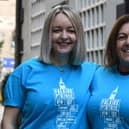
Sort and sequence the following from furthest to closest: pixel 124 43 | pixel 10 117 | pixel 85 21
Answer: pixel 85 21 → pixel 10 117 → pixel 124 43

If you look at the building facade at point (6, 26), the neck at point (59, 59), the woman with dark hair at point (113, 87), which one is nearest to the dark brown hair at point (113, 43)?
the woman with dark hair at point (113, 87)

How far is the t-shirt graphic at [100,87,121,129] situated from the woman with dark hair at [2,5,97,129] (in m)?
0.12

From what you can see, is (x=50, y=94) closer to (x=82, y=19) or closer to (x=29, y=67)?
(x=29, y=67)

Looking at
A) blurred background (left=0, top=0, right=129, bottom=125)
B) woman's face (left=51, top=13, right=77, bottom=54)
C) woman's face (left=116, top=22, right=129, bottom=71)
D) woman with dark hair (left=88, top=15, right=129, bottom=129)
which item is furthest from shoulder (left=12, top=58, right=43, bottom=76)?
blurred background (left=0, top=0, right=129, bottom=125)

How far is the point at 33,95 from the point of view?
2.97m

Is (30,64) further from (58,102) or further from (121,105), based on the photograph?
(121,105)

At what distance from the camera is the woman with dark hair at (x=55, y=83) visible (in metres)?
2.94

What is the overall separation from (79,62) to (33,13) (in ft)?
20.1

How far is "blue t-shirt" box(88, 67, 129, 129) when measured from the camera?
284 centimetres

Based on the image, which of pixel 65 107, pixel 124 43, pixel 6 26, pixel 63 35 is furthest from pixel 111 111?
pixel 6 26

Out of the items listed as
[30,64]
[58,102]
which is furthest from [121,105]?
[30,64]

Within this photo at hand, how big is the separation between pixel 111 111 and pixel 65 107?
0.77 feet

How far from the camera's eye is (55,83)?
298 cm

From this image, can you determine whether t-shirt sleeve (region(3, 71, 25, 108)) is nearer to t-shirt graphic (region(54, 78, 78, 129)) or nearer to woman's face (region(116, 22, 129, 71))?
t-shirt graphic (region(54, 78, 78, 129))
